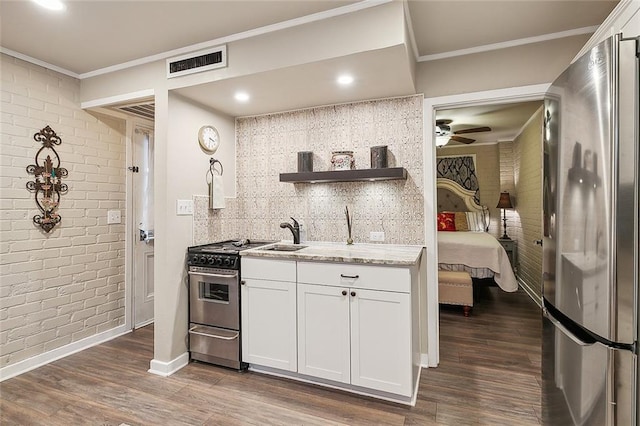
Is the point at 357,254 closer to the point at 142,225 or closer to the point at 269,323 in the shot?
the point at 269,323

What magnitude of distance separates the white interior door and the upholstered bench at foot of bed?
3.51m

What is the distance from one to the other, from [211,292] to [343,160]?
1.65 meters

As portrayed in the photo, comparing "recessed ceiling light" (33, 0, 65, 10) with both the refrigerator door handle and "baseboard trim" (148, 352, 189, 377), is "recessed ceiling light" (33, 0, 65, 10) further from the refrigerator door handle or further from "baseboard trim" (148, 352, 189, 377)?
the refrigerator door handle

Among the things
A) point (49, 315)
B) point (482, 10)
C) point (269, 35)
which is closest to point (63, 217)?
point (49, 315)

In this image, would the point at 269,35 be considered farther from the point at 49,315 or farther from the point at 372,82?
the point at 49,315

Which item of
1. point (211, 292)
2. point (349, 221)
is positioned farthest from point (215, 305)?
point (349, 221)

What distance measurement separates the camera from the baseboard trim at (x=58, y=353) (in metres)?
2.51

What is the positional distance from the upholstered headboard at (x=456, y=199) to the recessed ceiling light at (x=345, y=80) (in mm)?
4234

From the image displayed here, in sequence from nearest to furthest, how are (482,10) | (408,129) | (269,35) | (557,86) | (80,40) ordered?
(557,86) < (482,10) < (269,35) < (80,40) < (408,129)

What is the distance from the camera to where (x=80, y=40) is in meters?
2.40

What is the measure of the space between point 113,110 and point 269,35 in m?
2.01

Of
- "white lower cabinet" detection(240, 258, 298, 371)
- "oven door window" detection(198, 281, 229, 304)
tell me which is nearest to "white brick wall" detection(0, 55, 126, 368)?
"oven door window" detection(198, 281, 229, 304)

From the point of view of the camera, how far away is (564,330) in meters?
1.46

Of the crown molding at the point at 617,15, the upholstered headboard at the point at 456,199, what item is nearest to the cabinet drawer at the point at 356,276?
the crown molding at the point at 617,15
